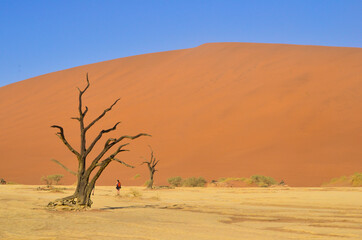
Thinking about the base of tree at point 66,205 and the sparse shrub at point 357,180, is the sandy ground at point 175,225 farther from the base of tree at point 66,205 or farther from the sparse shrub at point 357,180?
the sparse shrub at point 357,180

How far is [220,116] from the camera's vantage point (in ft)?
175

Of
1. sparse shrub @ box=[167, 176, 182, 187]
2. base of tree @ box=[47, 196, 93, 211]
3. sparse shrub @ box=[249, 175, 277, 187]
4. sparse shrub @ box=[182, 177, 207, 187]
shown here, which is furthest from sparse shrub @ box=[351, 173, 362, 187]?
base of tree @ box=[47, 196, 93, 211]

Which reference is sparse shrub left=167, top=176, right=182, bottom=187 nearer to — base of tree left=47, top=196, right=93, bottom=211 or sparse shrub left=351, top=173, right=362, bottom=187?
sparse shrub left=351, top=173, right=362, bottom=187

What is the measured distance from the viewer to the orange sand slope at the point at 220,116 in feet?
138

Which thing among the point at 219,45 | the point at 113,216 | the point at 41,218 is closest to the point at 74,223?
the point at 41,218

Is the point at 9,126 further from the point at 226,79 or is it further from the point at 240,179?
the point at 240,179

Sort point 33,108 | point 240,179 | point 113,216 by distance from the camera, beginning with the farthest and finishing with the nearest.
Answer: point 33,108 → point 240,179 → point 113,216

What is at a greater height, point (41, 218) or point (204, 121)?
point (204, 121)

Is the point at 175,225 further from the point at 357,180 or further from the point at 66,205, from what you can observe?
the point at 357,180

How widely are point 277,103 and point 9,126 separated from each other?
39.1 m

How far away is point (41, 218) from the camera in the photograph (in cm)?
1129

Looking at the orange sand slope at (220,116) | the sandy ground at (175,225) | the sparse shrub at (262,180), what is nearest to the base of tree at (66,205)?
the sandy ground at (175,225)

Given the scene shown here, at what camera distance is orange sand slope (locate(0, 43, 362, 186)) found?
4209 centimetres

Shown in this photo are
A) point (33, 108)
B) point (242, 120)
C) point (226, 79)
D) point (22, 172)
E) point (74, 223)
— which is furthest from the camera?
point (33, 108)
